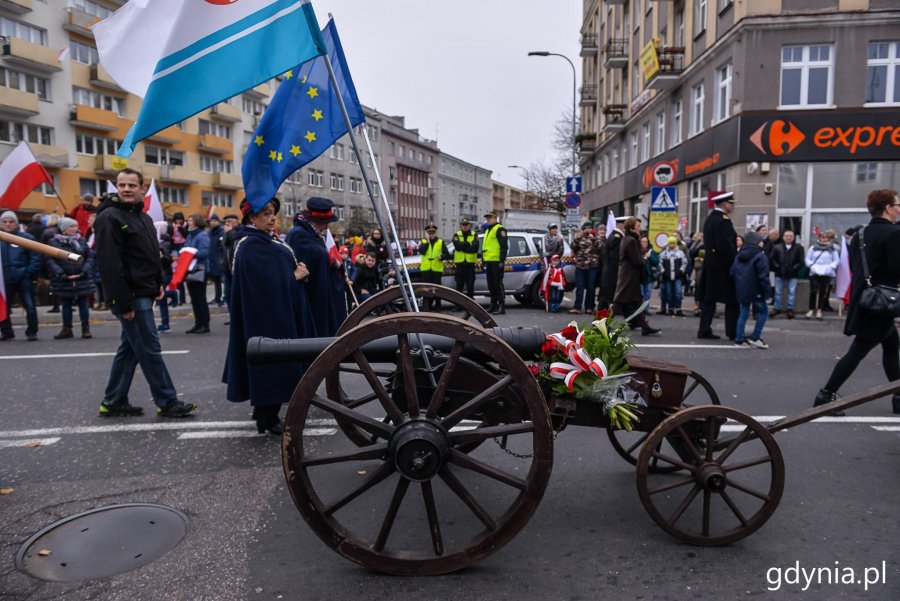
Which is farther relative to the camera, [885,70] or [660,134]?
[660,134]

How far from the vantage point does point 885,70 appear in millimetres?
17750

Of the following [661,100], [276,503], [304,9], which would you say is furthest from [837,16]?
[276,503]

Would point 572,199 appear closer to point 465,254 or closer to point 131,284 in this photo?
point 465,254

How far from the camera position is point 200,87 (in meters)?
3.61

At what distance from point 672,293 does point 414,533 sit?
1065cm

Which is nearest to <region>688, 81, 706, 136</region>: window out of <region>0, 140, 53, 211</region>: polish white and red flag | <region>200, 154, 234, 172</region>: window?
<region>0, 140, 53, 211</region>: polish white and red flag

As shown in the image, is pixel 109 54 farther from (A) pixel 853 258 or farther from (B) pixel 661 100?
(B) pixel 661 100

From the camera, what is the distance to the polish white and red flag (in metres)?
8.16

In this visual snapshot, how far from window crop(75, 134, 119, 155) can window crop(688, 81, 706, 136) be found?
33820 mm

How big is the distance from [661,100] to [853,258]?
23.0 m

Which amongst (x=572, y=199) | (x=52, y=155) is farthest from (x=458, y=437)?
(x=52, y=155)

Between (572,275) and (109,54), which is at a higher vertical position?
(109,54)

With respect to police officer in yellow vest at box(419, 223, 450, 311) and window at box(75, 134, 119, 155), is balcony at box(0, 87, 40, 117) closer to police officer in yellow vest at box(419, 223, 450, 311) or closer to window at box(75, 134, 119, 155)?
window at box(75, 134, 119, 155)

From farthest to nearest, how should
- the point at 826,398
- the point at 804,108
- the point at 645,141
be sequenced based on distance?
the point at 645,141 < the point at 804,108 < the point at 826,398
